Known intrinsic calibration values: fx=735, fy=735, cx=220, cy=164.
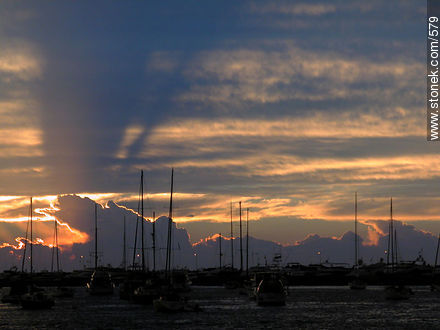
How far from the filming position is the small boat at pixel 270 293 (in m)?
128

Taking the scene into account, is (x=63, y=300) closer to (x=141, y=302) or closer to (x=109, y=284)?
(x=109, y=284)

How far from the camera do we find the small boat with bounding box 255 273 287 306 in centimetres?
12762

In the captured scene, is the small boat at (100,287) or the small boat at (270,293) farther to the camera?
the small boat at (100,287)

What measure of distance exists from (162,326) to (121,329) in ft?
18.1

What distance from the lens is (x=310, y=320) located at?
112312 mm

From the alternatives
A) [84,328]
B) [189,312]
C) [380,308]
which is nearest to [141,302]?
[189,312]

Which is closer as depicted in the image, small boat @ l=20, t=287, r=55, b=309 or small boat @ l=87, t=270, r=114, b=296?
small boat @ l=20, t=287, r=55, b=309

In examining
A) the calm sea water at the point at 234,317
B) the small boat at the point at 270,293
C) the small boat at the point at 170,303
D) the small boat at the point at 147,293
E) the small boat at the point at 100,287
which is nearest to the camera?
the calm sea water at the point at 234,317

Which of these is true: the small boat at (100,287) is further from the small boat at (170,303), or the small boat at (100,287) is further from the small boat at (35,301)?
the small boat at (170,303)

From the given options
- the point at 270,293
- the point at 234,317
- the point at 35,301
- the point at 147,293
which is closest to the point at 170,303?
the point at 234,317

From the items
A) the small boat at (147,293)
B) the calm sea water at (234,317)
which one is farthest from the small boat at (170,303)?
the small boat at (147,293)

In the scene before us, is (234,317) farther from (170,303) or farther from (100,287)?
(100,287)

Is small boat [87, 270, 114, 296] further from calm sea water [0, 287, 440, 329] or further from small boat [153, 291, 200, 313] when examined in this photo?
small boat [153, 291, 200, 313]

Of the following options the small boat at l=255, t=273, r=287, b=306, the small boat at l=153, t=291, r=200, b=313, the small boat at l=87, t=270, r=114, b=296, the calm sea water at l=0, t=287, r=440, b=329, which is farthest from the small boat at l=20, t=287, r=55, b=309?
the small boat at l=87, t=270, r=114, b=296
